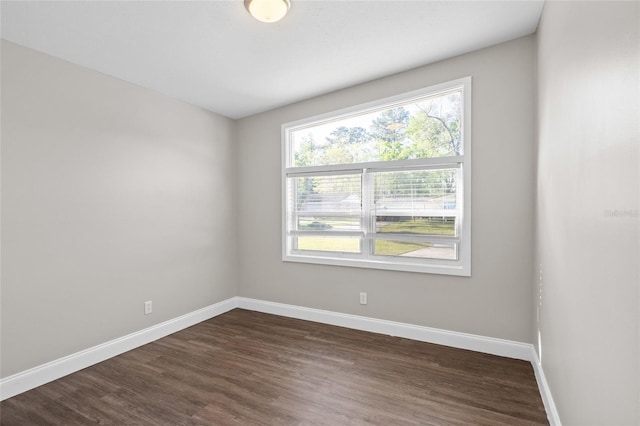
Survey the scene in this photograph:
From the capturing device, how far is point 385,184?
10.9ft

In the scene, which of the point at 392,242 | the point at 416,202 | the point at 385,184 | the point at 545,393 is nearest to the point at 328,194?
the point at 385,184

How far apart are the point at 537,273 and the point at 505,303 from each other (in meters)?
0.43

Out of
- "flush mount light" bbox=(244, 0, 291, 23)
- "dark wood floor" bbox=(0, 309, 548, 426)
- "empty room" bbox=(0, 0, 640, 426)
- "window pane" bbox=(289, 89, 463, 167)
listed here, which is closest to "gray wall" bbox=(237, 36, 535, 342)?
"empty room" bbox=(0, 0, 640, 426)

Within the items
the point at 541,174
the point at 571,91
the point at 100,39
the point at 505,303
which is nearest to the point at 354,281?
the point at 505,303

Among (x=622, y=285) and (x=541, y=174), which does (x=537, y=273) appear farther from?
(x=622, y=285)

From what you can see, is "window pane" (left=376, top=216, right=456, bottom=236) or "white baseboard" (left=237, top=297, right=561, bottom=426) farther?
"window pane" (left=376, top=216, right=456, bottom=236)

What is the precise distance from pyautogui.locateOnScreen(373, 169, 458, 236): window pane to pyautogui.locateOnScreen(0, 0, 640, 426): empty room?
0.02 m

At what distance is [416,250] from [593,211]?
1997 millimetres

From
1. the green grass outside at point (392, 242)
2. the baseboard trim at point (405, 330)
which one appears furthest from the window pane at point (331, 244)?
the baseboard trim at point (405, 330)

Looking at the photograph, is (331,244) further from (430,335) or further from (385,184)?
(430,335)

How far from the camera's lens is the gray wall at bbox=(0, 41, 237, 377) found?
2295 mm

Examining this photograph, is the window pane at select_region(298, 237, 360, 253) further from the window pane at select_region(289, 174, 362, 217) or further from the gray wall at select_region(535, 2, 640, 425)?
the gray wall at select_region(535, 2, 640, 425)

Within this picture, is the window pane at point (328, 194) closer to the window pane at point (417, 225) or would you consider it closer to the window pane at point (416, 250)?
the window pane at point (417, 225)

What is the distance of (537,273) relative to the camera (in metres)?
2.40
